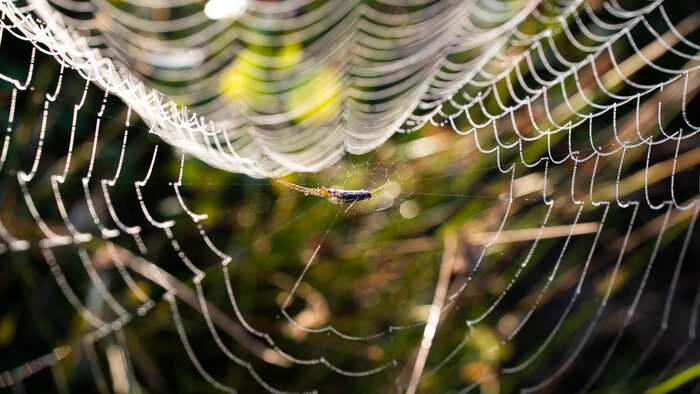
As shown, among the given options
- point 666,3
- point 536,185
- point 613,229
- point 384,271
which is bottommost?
point 384,271

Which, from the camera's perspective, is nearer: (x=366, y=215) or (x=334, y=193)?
(x=334, y=193)

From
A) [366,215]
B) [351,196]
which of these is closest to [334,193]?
[351,196]

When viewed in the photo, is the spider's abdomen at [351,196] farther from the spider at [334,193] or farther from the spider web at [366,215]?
the spider web at [366,215]

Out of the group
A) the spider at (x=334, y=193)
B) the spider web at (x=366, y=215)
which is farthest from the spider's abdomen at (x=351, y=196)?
the spider web at (x=366, y=215)

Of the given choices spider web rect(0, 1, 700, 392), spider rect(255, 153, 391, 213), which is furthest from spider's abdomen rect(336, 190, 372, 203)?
spider web rect(0, 1, 700, 392)

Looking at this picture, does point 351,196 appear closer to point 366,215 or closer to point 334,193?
point 334,193

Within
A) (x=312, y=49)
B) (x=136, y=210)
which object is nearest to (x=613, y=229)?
(x=312, y=49)

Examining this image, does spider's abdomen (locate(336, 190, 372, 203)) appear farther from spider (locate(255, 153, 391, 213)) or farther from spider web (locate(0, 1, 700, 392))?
spider web (locate(0, 1, 700, 392))

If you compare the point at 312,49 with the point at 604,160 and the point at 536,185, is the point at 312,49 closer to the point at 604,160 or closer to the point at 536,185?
the point at 536,185
